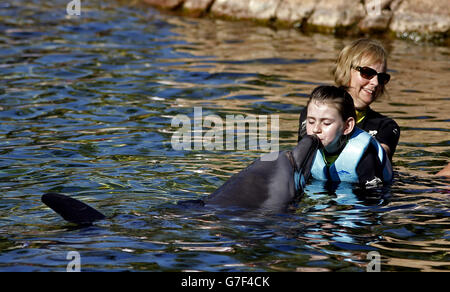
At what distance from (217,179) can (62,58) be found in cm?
550

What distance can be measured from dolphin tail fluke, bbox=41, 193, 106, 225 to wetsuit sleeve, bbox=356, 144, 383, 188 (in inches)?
82.5

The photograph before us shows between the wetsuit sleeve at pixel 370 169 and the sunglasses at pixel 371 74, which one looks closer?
the wetsuit sleeve at pixel 370 169

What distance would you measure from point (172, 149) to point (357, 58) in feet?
6.22

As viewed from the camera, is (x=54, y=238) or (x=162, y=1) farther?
(x=162, y=1)

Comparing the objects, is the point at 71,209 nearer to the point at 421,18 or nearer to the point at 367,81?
the point at 367,81

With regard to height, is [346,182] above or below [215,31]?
below

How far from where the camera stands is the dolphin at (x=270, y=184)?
4953 millimetres

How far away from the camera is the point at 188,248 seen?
441 centimetres

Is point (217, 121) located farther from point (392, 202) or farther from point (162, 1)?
point (162, 1)

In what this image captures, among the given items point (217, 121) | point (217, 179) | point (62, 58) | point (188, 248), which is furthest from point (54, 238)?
point (62, 58)

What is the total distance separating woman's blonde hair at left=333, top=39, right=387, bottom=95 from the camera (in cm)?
626

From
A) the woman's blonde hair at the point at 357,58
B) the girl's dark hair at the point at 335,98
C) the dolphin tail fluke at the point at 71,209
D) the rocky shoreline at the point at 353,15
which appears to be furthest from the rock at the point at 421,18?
the dolphin tail fluke at the point at 71,209

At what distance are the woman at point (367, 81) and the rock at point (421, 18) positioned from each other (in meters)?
5.82

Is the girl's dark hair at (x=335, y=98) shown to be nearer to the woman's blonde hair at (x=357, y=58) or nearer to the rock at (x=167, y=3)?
the woman's blonde hair at (x=357, y=58)
